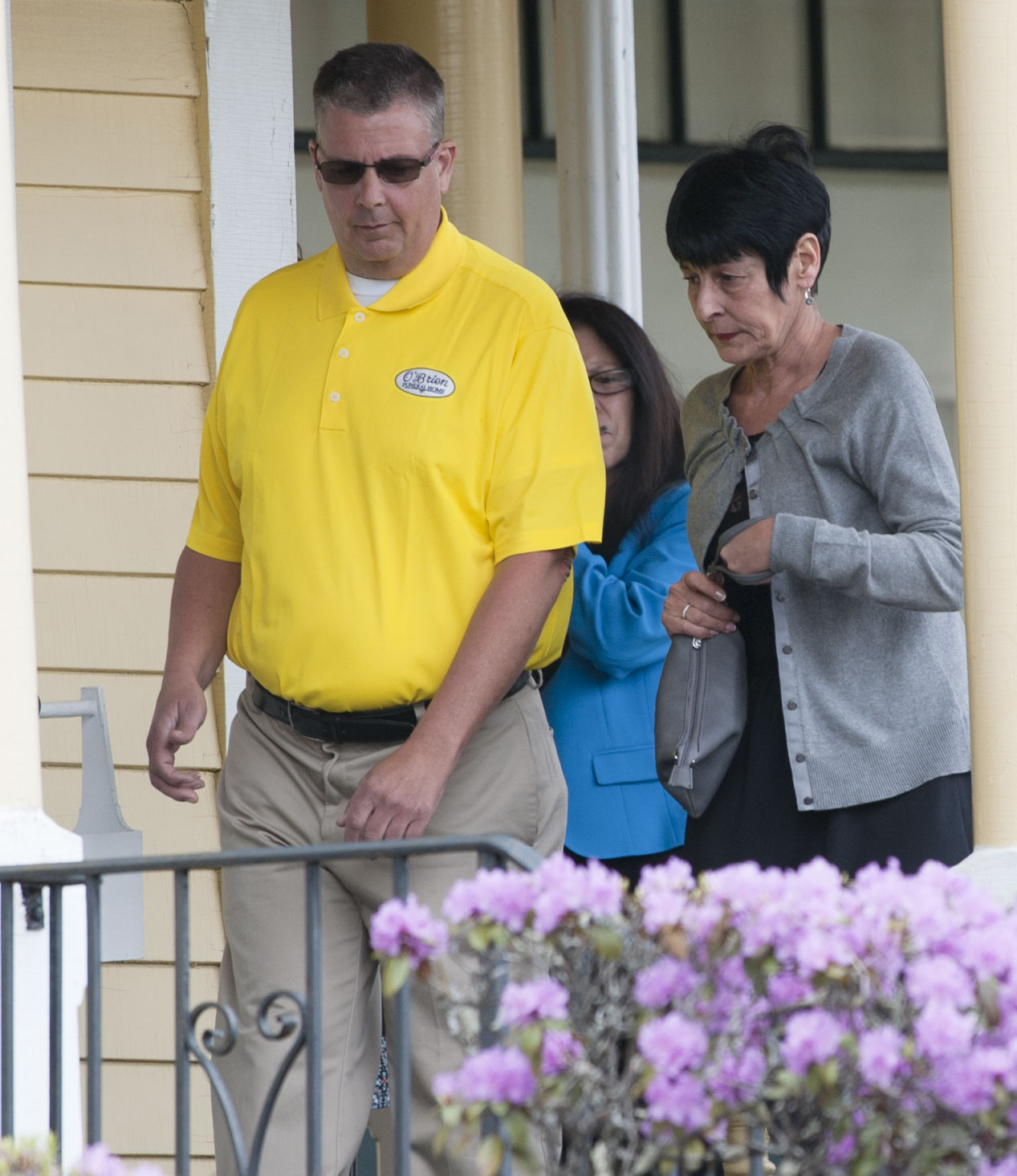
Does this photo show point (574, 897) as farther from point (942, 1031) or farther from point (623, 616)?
point (623, 616)

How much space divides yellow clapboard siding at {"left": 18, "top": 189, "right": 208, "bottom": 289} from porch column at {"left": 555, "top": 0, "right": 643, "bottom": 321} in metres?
1.42

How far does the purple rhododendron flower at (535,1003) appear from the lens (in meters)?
1.67

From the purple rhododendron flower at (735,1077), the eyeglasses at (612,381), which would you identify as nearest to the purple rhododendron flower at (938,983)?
the purple rhododendron flower at (735,1077)

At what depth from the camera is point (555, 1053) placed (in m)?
1.70

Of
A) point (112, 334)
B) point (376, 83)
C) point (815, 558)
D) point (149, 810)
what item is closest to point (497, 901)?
point (815, 558)

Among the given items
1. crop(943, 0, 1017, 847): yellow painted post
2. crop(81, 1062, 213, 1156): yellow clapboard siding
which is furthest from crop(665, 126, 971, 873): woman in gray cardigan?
crop(81, 1062, 213, 1156): yellow clapboard siding

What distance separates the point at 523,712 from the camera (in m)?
2.76

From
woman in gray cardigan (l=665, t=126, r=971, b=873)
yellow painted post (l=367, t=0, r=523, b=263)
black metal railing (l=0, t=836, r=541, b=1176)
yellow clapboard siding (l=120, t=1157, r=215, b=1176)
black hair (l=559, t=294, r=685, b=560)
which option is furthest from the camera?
yellow painted post (l=367, t=0, r=523, b=263)

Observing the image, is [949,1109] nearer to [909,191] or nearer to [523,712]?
[523,712]

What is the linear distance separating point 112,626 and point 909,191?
8263 mm

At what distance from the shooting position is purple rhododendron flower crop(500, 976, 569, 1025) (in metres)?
1.67

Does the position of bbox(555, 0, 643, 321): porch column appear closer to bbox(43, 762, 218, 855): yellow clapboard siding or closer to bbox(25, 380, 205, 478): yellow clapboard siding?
bbox(25, 380, 205, 478): yellow clapboard siding

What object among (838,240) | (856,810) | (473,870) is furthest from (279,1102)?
(838,240)

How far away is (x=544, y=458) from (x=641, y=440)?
769mm
